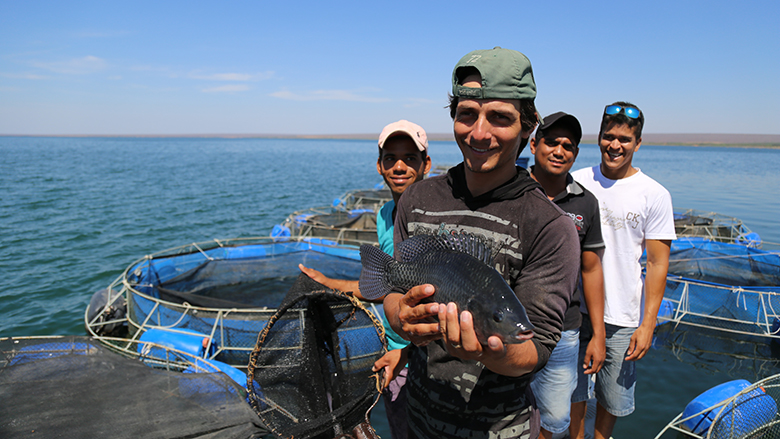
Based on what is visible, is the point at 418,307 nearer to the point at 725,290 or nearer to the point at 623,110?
the point at 623,110

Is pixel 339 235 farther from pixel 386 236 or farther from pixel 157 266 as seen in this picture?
pixel 386 236

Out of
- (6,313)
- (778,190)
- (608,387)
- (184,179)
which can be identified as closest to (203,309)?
(608,387)

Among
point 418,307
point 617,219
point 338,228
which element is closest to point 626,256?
point 617,219

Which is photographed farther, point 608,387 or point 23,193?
point 23,193

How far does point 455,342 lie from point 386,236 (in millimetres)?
2162

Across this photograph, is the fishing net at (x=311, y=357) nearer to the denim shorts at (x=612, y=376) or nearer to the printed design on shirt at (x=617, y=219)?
the denim shorts at (x=612, y=376)

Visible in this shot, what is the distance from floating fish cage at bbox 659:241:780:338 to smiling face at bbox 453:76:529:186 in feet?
31.7

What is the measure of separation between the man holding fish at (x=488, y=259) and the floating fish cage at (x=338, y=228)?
11554mm

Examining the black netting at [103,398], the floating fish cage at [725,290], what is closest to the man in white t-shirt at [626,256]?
the black netting at [103,398]

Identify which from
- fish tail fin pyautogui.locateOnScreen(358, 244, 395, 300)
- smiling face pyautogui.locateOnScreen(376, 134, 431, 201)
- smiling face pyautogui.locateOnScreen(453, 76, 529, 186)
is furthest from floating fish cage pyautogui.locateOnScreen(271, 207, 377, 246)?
smiling face pyautogui.locateOnScreen(453, 76, 529, 186)

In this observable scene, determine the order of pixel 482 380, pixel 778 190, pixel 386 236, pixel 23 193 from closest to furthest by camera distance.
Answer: pixel 482 380
pixel 386 236
pixel 23 193
pixel 778 190

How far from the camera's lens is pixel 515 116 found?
1954mm

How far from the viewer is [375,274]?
2395 millimetres

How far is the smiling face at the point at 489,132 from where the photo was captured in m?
1.94
